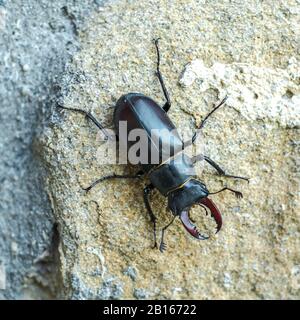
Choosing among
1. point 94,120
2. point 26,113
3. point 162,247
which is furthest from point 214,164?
point 26,113

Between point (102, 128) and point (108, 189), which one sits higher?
point (102, 128)

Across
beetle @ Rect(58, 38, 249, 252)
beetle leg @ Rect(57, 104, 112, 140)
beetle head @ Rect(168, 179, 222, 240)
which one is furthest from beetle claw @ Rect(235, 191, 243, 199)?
beetle leg @ Rect(57, 104, 112, 140)

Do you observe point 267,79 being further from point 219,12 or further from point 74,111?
point 74,111

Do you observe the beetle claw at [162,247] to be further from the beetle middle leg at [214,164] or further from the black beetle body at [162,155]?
the beetle middle leg at [214,164]
